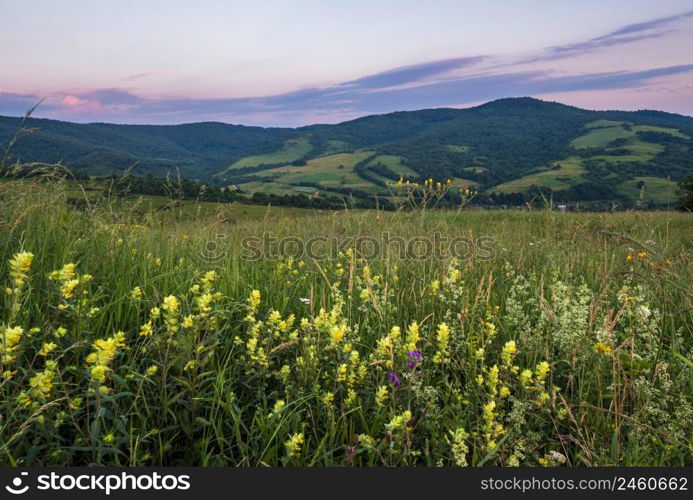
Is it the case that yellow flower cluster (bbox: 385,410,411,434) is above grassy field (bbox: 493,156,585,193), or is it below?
above

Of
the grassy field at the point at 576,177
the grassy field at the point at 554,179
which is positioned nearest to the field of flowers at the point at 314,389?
the grassy field at the point at 576,177

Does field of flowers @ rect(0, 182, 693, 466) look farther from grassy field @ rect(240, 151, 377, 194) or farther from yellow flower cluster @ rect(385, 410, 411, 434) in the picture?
grassy field @ rect(240, 151, 377, 194)

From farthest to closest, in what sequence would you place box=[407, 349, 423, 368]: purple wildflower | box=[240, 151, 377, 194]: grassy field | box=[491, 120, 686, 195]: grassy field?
1. box=[240, 151, 377, 194]: grassy field
2. box=[491, 120, 686, 195]: grassy field
3. box=[407, 349, 423, 368]: purple wildflower

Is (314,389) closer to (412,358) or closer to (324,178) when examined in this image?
(412,358)

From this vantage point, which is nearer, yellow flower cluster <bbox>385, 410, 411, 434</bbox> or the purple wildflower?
yellow flower cluster <bbox>385, 410, 411, 434</bbox>

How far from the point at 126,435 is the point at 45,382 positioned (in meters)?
0.43

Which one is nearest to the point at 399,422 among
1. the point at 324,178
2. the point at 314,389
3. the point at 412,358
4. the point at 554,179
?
the point at 412,358

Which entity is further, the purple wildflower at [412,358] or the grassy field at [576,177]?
the grassy field at [576,177]

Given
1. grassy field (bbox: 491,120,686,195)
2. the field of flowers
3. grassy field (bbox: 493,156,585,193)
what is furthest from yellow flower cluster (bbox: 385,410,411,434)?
grassy field (bbox: 493,156,585,193)

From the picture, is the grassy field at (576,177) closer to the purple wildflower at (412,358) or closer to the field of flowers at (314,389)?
the field of flowers at (314,389)

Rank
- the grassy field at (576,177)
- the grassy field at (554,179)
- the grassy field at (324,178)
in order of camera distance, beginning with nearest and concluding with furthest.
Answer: the grassy field at (576,177) < the grassy field at (554,179) < the grassy field at (324,178)

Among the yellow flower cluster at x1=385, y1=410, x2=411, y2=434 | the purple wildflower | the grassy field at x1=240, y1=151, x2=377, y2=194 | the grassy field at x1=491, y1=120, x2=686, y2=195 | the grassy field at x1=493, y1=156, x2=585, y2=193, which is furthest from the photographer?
the grassy field at x1=240, y1=151, x2=377, y2=194

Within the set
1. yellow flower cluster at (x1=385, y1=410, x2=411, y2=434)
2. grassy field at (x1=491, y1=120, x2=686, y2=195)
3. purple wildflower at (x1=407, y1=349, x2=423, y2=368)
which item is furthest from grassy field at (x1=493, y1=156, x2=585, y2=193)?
yellow flower cluster at (x1=385, y1=410, x2=411, y2=434)

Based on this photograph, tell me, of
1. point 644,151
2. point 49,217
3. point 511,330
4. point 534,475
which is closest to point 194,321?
point 534,475
